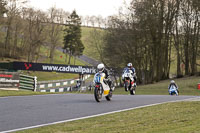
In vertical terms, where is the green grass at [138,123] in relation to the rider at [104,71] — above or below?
below

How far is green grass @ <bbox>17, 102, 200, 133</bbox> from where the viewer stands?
7.72m

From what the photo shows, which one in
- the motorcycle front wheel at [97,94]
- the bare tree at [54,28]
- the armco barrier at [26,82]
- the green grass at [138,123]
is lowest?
the green grass at [138,123]

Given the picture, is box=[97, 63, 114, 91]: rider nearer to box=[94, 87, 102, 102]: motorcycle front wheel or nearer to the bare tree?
box=[94, 87, 102, 102]: motorcycle front wheel

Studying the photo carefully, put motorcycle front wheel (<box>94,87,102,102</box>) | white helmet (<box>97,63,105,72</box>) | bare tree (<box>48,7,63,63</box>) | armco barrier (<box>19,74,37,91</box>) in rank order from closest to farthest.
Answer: motorcycle front wheel (<box>94,87,102,102</box>), white helmet (<box>97,63,105,72</box>), armco barrier (<box>19,74,37,91</box>), bare tree (<box>48,7,63,63</box>)

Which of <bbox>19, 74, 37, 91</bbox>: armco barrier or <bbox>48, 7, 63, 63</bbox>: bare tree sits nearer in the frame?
<bbox>19, 74, 37, 91</bbox>: armco barrier

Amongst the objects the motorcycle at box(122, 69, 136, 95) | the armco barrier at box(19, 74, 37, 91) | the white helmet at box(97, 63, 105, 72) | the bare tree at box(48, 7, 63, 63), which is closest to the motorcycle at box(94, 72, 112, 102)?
the white helmet at box(97, 63, 105, 72)

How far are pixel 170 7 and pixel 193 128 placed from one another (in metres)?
43.6

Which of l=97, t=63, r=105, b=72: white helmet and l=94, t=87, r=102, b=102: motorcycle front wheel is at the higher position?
l=97, t=63, r=105, b=72: white helmet

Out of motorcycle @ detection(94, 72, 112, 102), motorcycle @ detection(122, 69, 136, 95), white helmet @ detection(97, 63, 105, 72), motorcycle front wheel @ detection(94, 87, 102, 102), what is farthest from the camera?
motorcycle @ detection(122, 69, 136, 95)

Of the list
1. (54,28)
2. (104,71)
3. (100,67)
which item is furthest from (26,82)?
(54,28)

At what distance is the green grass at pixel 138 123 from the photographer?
772cm

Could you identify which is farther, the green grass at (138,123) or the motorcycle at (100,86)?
the motorcycle at (100,86)

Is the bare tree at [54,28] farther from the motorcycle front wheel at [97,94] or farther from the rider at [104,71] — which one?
the motorcycle front wheel at [97,94]

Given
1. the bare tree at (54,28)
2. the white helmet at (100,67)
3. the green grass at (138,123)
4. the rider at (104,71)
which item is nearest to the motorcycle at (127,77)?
the rider at (104,71)
